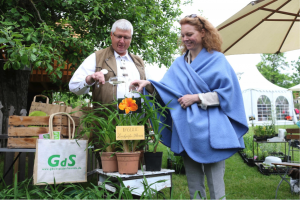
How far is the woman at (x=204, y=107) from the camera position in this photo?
4.91 ft

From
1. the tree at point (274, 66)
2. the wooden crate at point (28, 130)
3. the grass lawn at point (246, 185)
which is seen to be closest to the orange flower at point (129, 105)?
the wooden crate at point (28, 130)

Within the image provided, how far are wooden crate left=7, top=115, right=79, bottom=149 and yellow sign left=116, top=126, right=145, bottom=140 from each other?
2.81 ft

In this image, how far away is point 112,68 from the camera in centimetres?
204

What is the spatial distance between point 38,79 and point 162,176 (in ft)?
21.5

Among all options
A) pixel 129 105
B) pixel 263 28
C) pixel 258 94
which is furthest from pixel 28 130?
pixel 258 94

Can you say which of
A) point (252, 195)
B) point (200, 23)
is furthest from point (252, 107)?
point (200, 23)

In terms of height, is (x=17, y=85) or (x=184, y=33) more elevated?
(x=17, y=85)

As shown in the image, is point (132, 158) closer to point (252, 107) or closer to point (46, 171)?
point (46, 171)

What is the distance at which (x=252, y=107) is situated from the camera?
16641 millimetres

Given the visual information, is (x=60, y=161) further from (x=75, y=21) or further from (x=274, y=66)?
(x=274, y=66)

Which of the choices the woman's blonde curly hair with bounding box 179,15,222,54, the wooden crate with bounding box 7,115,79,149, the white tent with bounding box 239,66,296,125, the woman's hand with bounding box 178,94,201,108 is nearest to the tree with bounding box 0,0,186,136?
the wooden crate with bounding box 7,115,79,149

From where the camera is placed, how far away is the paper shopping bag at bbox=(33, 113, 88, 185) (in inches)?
68.5

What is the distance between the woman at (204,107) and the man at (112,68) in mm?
346

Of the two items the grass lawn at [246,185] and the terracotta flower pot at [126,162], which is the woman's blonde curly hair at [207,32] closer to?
the terracotta flower pot at [126,162]
